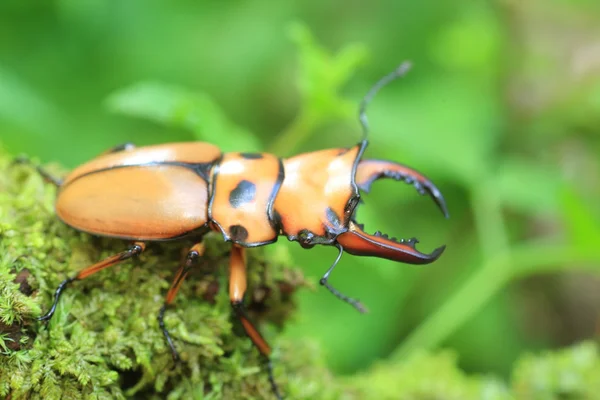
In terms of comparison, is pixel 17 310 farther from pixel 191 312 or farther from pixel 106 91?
pixel 106 91

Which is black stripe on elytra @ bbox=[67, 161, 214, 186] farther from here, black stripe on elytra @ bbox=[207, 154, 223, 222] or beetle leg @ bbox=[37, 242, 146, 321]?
beetle leg @ bbox=[37, 242, 146, 321]

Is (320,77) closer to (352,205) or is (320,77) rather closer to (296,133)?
(296,133)

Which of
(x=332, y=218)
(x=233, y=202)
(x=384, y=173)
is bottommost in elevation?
(x=233, y=202)

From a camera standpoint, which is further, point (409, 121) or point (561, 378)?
point (409, 121)

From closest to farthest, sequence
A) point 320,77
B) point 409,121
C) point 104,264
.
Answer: point 104,264 → point 320,77 → point 409,121

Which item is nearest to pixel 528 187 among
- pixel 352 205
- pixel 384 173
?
pixel 384 173

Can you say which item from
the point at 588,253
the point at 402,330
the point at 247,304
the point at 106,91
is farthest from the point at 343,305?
the point at 106,91

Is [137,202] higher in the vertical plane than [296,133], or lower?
lower

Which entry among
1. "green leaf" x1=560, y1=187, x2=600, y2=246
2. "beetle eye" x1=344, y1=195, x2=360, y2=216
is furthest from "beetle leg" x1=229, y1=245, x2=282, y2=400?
"green leaf" x1=560, y1=187, x2=600, y2=246
